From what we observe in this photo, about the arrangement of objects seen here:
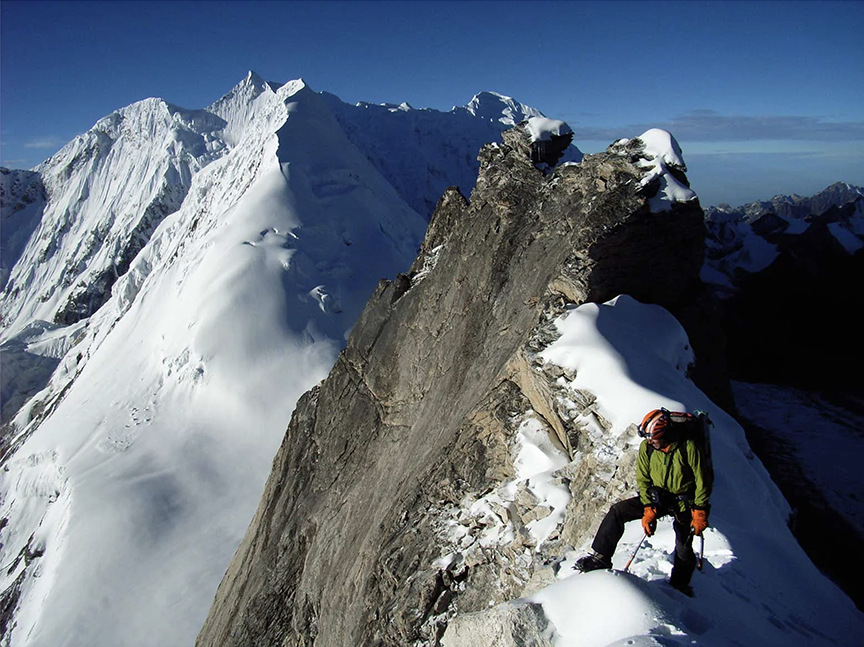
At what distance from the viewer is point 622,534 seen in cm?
640

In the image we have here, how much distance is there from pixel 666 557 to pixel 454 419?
5.38 m

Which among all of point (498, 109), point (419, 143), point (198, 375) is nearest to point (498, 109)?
point (498, 109)

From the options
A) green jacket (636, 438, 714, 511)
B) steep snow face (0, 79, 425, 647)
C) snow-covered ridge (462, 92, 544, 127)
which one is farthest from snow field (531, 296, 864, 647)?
snow-covered ridge (462, 92, 544, 127)

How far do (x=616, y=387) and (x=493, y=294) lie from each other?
16.2 feet

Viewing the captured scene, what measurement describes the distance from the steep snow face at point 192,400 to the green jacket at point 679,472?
25.9 metres

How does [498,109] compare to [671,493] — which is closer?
[671,493]

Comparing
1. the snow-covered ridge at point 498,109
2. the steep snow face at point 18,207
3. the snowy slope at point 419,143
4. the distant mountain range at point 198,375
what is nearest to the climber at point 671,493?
the distant mountain range at point 198,375

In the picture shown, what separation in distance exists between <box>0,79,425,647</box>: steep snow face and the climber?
995 inches

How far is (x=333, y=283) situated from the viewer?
4594 cm

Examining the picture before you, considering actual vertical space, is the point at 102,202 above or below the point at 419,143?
below

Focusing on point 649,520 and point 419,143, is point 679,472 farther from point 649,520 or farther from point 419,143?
point 419,143

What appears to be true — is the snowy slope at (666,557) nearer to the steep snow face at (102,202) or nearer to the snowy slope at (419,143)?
the snowy slope at (419,143)

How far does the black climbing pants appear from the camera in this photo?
19.8 feet

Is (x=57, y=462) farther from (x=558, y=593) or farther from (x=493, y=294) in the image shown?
(x=558, y=593)
